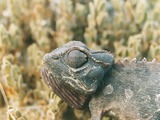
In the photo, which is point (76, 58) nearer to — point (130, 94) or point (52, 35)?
point (130, 94)

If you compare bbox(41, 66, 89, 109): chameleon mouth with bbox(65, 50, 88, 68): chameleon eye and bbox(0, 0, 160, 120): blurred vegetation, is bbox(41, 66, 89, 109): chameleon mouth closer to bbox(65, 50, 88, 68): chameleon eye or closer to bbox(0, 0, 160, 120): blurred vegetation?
bbox(65, 50, 88, 68): chameleon eye

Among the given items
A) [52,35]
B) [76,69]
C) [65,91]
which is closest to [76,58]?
[76,69]

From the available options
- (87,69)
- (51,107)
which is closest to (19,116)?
(51,107)

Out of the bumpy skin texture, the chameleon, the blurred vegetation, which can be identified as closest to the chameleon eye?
the chameleon

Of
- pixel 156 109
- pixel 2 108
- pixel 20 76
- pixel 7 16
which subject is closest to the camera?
pixel 156 109

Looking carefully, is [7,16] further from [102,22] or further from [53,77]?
[53,77]
